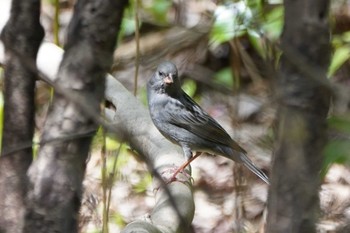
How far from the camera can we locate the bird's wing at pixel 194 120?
5.13m

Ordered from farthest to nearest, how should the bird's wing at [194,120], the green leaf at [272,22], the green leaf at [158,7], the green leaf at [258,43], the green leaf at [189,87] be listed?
the green leaf at [189,87], the bird's wing at [194,120], the green leaf at [158,7], the green leaf at [272,22], the green leaf at [258,43]

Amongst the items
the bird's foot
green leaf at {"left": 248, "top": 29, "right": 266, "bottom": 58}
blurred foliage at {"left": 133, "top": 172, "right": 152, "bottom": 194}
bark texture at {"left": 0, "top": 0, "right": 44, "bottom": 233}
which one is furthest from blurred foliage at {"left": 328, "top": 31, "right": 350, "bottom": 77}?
bark texture at {"left": 0, "top": 0, "right": 44, "bottom": 233}

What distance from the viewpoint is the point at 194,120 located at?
5219 millimetres

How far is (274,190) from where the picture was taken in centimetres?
152

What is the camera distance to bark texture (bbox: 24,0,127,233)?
6.39 ft

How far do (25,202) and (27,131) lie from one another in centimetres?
18

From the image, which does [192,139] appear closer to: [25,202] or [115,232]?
[115,232]

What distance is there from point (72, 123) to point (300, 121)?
2.37 feet

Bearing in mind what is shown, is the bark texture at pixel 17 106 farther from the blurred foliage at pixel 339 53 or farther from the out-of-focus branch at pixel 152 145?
the blurred foliage at pixel 339 53

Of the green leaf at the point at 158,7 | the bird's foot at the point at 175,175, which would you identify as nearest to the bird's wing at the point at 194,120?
the green leaf at the point at 158,7

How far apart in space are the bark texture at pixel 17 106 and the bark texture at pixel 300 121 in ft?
2.70

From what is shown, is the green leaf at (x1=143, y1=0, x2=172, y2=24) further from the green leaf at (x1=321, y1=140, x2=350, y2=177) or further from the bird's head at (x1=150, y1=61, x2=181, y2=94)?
the green leaf at (x1=321, y1=140, x2=350, y2=177)

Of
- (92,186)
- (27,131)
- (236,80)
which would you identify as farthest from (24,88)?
(92,186)

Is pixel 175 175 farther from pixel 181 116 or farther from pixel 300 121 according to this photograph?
pixel 300 121
